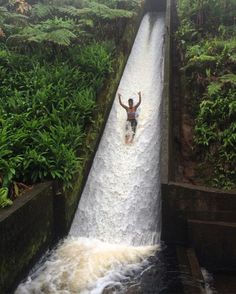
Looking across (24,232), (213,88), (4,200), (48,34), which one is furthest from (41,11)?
(24,232)

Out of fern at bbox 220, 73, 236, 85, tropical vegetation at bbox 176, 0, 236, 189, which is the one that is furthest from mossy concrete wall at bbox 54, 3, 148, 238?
fern at bbox 220, 73, 236, 85

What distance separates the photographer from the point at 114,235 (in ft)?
29.2

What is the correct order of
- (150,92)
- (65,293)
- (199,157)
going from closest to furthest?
(65,293) < (199,157) < (150,92)

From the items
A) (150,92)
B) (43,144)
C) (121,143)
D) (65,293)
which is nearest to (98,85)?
(121,143)

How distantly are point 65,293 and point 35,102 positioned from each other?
17.0ft

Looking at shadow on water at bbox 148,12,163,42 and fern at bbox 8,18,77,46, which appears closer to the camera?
fern at bbox 8,18,77,46

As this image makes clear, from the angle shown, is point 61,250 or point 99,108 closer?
point 61,250

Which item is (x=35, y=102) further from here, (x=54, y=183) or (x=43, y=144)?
(x=54, y=183)

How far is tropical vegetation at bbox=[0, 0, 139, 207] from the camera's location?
8336 mm

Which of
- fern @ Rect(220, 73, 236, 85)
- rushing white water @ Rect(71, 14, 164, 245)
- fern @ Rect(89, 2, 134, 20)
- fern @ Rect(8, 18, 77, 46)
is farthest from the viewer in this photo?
fern @ Rect(89, 2, 134, 20)

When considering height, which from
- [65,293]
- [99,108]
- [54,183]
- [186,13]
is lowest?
[65,293]

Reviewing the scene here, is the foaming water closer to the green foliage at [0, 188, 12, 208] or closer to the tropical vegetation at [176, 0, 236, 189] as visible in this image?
the green foliage at [0, 188, 12, 208]

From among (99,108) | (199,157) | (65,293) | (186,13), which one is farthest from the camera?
(186,13)

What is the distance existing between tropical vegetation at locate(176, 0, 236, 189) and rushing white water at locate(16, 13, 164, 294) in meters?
1.41
